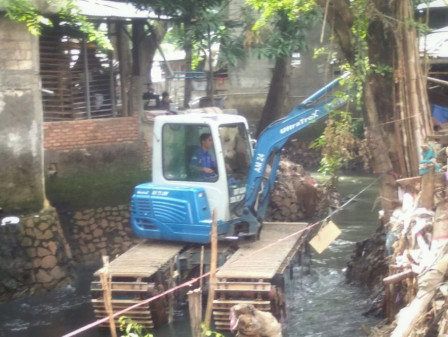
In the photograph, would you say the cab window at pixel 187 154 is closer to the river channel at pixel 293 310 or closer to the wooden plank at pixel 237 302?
the river channel at pixel 293 310

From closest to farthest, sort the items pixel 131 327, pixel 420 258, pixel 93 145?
pixel 420 258 → pixel 131 327 → pixel 93 145

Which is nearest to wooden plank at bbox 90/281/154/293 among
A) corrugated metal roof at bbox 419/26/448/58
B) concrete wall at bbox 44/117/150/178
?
concrete wall at bbox 44/117/150/178

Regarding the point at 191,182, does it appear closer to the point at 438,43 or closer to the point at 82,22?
the point at 82,22

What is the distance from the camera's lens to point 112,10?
14305 mm

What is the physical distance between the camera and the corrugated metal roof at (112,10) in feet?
44.8

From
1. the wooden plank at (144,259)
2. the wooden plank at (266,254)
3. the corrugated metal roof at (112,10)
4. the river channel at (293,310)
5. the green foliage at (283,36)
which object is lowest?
the river channel at (293,310)

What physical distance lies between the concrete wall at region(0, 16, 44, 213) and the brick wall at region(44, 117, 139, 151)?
1.78 meters

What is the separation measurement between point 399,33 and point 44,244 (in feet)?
20.7

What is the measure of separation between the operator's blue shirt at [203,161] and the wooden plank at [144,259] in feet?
3.60

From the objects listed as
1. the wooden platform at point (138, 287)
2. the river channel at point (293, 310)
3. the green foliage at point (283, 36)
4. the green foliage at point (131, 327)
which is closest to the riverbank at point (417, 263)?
the river channel at point (293, 310)

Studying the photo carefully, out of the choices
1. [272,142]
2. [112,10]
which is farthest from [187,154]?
[112,10]

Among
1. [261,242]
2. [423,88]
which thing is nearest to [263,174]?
[261,242]

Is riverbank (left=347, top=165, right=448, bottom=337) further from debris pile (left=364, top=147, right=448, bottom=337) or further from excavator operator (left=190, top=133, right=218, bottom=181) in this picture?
excavator operator (left=190, top=133, right=218, bottom=181)

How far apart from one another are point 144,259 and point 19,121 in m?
3.32
